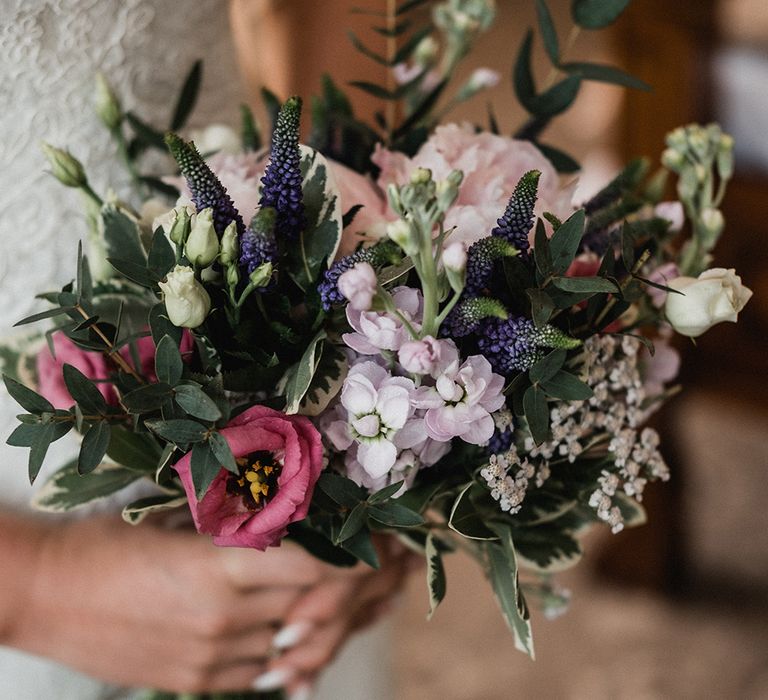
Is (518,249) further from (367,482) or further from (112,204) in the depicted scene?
(112,204)

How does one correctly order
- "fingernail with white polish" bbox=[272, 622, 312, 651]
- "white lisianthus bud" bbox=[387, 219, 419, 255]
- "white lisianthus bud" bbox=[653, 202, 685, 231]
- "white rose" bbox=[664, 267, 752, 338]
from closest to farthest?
"white lisianthus bud" bbox=[387, 219, 419, 255]
"white rose" bbox=[664, 267, 752, 338]
"white lisianthus bud" bbox=[653, 202, 685, 231]
"fingernail with white polish" bbox=[272, 622, 312, 651]

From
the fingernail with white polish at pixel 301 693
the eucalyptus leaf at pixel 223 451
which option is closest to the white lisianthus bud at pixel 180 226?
the eucalyptus leaf at pixel 223 451

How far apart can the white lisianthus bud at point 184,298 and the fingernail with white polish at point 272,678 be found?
0.45 metres

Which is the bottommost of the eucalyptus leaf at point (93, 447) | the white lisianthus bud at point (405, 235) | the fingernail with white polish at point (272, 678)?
the fingernail with white polish at point (272, 678)

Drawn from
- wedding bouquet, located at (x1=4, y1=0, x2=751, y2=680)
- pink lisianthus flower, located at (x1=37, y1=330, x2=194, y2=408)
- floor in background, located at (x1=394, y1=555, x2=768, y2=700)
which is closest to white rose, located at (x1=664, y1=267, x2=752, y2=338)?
wedding bouquet, located at (x1=4, y1=0, x2=751, y2=680)

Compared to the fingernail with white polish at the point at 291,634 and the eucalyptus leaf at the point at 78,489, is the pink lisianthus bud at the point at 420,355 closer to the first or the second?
the eucalyptus leaf at the point at 78,489

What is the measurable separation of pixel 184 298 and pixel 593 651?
161 centimetres

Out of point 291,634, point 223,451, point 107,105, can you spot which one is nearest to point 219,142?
point 107,105

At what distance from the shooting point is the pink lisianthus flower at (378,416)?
0.44m

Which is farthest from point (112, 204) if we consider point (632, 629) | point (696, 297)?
point (632, 629)

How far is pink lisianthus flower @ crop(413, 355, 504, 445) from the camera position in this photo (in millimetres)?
421

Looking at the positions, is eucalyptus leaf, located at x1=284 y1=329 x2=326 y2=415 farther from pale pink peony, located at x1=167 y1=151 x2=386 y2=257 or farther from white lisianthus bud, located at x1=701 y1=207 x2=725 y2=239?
white lisianthus bud, located at x1=701 y1=207 x2=725 y2=239

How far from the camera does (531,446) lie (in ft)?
1.61

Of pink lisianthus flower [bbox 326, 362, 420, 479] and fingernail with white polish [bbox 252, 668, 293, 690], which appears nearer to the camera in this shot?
pink lisianthus flower [bbox 326, 362, 420, 479]
